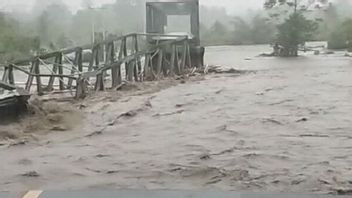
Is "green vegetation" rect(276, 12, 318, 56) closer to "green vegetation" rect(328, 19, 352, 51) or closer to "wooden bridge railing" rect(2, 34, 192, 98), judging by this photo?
"green vegetation" rect(328, 19, 352, 51)

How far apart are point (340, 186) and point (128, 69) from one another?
14275mm

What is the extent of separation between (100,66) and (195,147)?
935 cm

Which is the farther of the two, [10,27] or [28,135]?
[10,27]

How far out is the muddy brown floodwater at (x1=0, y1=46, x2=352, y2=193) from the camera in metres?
6.94

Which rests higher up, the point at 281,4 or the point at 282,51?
the point at 281,4

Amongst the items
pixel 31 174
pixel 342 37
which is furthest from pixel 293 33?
Result: pixel 31 174

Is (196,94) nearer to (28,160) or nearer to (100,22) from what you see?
(28,160)

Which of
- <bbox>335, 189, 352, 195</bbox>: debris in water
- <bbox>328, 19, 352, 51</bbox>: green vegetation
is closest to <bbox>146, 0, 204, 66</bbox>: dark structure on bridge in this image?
<bbox>328, 19, 352, 51</bbox>: green vegetation

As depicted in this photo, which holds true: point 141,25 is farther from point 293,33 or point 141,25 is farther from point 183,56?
point 293,33

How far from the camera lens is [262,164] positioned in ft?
25.7

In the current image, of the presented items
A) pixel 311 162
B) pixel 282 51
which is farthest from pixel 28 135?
pixel 282 51

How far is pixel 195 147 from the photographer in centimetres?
921

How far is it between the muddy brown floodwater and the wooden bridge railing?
1211mm

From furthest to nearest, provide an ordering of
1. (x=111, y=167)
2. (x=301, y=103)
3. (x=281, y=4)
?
1. (x=281, y=4)
2. (x=301, y=103)
3. (x=111, y=167)
